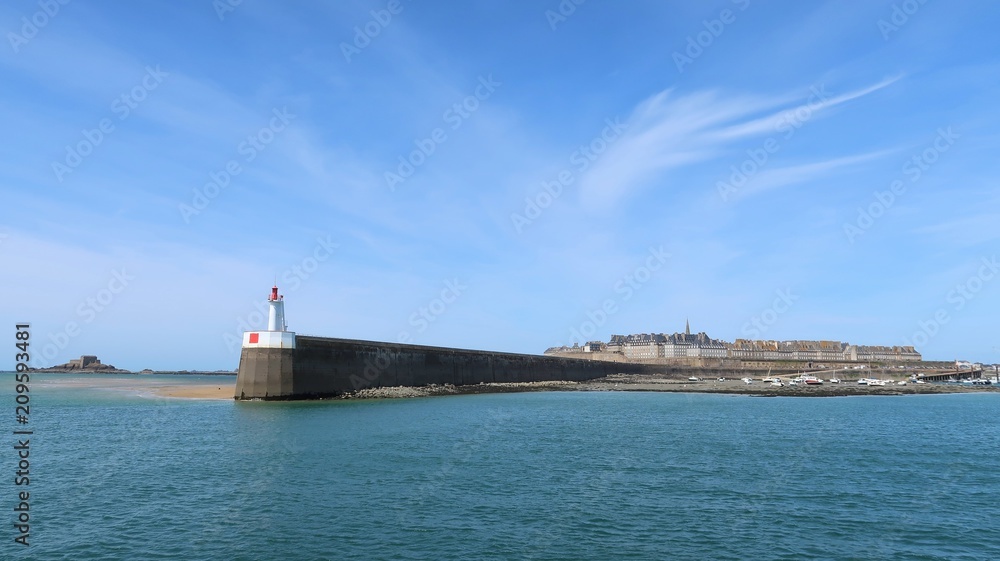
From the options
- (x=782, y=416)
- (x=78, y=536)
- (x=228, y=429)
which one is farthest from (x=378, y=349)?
(x=78, y=536)

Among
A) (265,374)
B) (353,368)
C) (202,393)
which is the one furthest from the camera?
(202,393)

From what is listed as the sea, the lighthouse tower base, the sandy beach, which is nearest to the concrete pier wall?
the lighthouse tower base

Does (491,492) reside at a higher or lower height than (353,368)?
lower

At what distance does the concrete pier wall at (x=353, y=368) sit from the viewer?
4841cm

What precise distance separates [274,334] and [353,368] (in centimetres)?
941

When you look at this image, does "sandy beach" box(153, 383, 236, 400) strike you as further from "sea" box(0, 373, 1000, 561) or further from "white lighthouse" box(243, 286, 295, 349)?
"sea" box(0, 373, 1000, 561)

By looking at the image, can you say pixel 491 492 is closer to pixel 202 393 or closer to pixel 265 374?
pixel 265 374

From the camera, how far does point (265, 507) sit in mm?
16906

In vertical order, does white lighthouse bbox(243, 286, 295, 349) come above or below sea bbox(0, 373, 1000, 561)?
above

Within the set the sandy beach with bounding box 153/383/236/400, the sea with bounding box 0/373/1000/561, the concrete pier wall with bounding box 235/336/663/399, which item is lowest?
the sandy beach with bounding box 153/383/236/400

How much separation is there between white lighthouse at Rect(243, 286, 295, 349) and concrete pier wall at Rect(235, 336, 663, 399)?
485mm

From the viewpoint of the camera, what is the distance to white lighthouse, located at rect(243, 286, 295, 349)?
48.5m

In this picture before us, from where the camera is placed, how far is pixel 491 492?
61.4 ft

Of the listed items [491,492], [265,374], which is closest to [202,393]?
[265,374]
